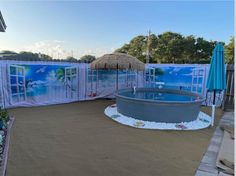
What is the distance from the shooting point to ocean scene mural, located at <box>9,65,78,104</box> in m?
8.03

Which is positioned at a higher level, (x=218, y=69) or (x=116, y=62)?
(x=116, y=62)

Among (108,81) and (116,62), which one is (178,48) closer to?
(108,81)

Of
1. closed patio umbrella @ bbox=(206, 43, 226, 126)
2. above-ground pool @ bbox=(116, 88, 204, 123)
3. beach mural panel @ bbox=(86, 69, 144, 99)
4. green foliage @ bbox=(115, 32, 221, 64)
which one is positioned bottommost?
above-ground pool @ bbox=(116, 88, 204, 123)

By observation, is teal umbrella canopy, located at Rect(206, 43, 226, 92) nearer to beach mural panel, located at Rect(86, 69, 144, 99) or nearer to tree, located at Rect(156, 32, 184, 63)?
beach mural panel, located at Rect(86, 69, 144, 99)

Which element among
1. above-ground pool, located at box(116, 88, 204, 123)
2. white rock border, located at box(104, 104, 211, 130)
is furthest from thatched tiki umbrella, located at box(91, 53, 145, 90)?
white rock border, located at box(104, 104, 211, 130)

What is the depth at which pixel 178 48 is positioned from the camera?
94.6 ft

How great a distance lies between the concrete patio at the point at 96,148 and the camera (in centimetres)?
355

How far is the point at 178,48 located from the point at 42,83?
23728 mm

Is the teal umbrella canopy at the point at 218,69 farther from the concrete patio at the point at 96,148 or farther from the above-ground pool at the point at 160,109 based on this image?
the concrete patio at the point at 96,148

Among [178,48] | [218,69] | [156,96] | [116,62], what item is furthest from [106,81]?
[178,48]

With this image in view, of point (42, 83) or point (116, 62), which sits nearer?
point (116, 62)

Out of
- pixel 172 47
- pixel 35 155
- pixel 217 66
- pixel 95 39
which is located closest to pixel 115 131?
pixel 35 155

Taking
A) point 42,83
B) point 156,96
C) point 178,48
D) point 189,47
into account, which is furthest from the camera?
point 178,48

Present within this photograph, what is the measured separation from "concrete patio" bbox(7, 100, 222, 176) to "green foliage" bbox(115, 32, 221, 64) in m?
23.1
